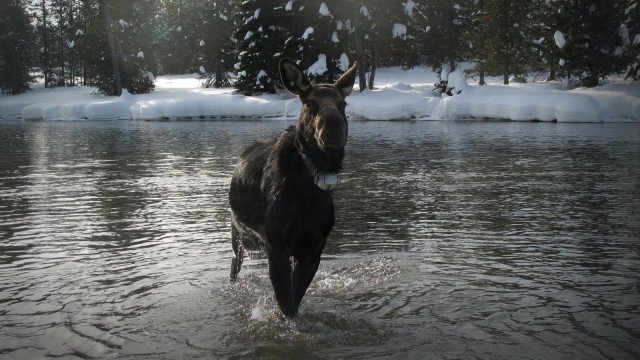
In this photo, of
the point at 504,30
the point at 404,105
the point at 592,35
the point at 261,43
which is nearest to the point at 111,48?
the point at 261,43

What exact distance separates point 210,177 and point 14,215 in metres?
5.12

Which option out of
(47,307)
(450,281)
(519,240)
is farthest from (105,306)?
(519,240)

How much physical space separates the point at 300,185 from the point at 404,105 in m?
35.1

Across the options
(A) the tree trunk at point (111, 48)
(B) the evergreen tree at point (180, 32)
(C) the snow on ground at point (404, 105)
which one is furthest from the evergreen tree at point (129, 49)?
(B) the evergreen tree at point (180, 32)

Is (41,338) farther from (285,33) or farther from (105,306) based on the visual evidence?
(285,33)

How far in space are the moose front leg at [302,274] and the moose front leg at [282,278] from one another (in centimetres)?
13

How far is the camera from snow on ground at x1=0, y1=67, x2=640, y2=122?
1347 inches

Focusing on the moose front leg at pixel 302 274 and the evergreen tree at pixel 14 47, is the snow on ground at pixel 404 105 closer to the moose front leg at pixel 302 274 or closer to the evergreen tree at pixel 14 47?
the evergreen tree at pixel 14 47

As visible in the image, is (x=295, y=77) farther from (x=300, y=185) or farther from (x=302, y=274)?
(x=302, y=274)

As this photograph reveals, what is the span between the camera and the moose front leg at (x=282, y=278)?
16.1ft

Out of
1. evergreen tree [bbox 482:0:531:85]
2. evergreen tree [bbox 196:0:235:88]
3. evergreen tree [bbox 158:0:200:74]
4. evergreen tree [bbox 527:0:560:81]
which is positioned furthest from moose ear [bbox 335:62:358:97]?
evergreen tree [bbox 158:0:200:74]

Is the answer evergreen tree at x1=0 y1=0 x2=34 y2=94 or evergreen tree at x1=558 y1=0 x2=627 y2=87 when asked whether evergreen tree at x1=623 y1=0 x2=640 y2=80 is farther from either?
evergreen tree at x1=0 y1=0 x2=34 y2=94

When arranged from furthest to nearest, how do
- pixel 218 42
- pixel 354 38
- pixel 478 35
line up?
pixel 218 42, pixel 354 38, pixel 478 35

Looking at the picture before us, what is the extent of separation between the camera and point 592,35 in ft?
131
